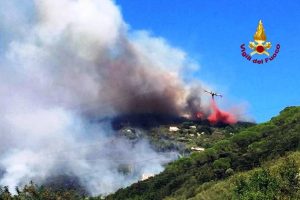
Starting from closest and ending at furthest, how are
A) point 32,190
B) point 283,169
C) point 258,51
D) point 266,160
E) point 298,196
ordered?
point 258,51 → point 298,196 → point 283,169 → point 32,190 → point 266,160

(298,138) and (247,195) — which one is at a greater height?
(298,138)

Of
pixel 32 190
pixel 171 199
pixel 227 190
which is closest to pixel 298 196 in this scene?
pixel 227 190

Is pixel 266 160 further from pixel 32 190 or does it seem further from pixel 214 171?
pixel 32 190

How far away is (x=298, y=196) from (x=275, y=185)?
18.8ft

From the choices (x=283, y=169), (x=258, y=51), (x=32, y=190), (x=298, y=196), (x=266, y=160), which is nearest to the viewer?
(x=258, y=51)

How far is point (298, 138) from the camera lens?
185 metres

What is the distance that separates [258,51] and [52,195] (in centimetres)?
8313

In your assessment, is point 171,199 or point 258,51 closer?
point 258,51

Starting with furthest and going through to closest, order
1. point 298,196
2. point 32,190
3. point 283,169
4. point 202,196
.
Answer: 1. point 202,196
2. point 32,190
3. point 283,169
4. point 298,196

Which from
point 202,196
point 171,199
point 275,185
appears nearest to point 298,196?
point 275,185

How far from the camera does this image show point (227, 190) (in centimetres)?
14588

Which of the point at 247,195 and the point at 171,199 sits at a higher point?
the point at 171,199

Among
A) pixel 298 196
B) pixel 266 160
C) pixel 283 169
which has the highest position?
pixel 266 160

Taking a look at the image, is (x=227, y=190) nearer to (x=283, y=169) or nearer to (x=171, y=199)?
(x=283, y=169)
